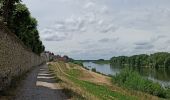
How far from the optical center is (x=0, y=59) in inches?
742

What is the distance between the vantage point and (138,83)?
39906mm

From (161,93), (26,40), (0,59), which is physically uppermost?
(26,40)

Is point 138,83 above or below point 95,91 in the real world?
above

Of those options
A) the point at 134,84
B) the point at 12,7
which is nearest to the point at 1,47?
the point at 12,7

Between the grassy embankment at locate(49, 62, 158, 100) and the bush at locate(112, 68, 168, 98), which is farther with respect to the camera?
the bush at locate(112, 68, 168, 98)

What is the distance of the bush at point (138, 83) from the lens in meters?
36.5

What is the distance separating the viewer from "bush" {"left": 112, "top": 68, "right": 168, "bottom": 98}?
1435 inches

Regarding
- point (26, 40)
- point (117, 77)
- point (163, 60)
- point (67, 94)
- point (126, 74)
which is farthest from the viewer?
point (163, 60)

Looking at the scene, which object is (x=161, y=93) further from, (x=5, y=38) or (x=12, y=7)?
(x=5, y=38)

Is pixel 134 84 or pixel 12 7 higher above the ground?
pixel 12 7

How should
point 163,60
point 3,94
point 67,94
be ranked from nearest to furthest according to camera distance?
point 3,94 < point 67,94 < point 163,60

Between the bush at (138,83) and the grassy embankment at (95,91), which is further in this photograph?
the bush at (138,83)

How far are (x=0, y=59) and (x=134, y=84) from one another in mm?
23759

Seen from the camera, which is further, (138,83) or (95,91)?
(138,83)
